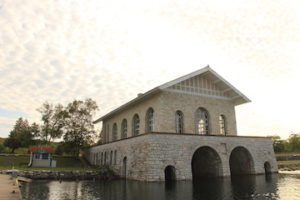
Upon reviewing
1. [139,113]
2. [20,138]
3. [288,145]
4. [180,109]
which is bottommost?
[288,145]

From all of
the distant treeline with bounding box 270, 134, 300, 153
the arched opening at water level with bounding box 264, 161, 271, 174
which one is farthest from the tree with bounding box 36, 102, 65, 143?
the distant treeline with bounding box 270, 134, 300, 153

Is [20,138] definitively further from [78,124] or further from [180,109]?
[180,109]

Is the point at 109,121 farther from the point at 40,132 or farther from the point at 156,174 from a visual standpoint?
the point at 156,174

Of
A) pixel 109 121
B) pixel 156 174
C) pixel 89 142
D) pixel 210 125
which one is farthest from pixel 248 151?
pixel 89 142

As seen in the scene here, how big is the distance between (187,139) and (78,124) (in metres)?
23.6

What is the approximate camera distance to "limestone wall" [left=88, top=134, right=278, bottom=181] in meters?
19.2

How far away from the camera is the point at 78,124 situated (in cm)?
3925

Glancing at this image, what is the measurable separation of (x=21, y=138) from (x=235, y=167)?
41.2 metres

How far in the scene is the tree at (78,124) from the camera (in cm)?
3847

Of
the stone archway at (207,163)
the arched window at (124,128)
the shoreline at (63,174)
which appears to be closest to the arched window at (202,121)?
the stone archway at (207,163)

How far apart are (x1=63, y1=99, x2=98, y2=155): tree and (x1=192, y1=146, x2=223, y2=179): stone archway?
19986mm

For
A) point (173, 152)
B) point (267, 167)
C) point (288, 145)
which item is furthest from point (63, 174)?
point (288, 145)

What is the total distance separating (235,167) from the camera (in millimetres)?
26359

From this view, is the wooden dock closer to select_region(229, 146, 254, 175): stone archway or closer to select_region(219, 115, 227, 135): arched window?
select_region(229, 146, 254, 175): stone archway
